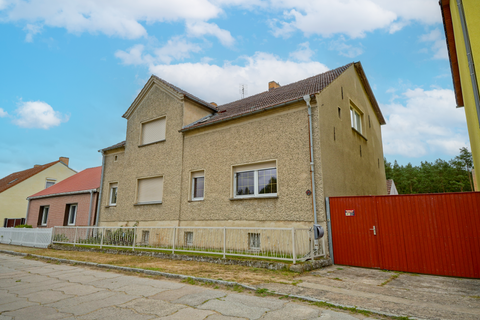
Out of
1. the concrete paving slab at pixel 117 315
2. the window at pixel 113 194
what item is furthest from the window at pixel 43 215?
the concrete paving slab at pixel 117 315

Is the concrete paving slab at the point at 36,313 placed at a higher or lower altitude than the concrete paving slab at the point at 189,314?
lower

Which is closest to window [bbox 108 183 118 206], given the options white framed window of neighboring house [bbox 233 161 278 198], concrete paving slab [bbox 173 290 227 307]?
white framed window of neighboring house [bbox 233 161 278 198]

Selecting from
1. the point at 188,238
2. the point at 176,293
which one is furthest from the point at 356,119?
the point at 176,293

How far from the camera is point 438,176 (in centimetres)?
4822

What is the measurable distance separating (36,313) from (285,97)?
957 cm

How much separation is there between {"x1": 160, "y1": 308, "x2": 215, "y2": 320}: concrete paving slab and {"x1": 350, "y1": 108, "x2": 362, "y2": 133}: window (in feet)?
36.8

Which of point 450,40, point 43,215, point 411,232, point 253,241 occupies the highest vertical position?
point 450,40

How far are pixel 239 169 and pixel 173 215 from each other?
11.9ft

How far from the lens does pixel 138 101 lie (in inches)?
594

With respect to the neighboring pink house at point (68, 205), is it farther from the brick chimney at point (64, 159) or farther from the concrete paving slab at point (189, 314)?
the concrete paving slab at point (189, 314)

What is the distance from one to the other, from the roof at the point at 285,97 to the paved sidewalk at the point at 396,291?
554cm

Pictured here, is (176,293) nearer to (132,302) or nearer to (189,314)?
(132,302)

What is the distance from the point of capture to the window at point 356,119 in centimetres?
1304

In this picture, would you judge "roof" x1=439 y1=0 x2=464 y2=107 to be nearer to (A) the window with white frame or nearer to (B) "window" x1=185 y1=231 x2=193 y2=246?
(A) the window with white frame
